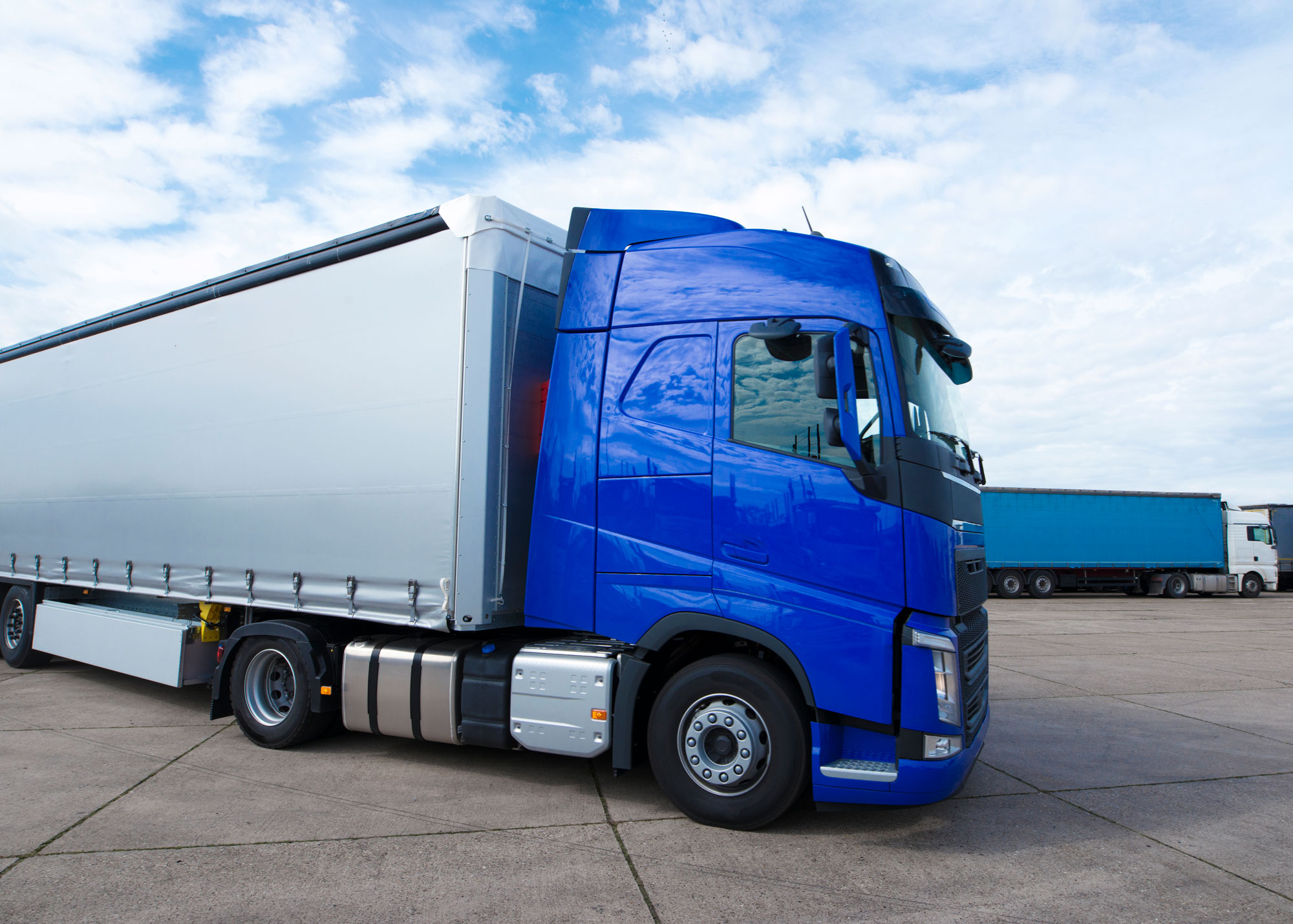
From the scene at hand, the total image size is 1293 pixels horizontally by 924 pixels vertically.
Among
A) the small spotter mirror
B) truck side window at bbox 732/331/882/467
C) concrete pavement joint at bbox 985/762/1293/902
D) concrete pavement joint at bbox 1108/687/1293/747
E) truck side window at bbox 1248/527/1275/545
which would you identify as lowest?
concrete pavement joint at bbox 1108/687/1293/747

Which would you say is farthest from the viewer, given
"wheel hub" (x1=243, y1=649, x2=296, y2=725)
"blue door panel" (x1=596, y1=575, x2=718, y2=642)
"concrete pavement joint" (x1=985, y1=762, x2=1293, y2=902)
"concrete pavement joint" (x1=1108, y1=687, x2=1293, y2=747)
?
"concrete pavement joint" (x1=1108, y1=687, x2=1293, y2=747)

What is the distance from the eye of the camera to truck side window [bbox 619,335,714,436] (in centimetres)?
442

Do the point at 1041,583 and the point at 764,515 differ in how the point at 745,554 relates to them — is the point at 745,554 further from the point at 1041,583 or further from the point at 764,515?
the point at 1041,583

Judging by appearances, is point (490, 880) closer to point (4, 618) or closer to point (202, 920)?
point (202, 920)

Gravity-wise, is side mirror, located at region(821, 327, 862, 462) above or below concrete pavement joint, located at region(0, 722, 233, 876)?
above

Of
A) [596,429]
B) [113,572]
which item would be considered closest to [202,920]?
[596,429]

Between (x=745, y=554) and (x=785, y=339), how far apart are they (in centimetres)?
115

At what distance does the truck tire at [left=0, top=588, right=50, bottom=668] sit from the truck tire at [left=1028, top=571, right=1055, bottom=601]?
2440 centimetres

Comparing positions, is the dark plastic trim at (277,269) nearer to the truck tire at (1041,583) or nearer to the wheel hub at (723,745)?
the wheel hub at (723,745)

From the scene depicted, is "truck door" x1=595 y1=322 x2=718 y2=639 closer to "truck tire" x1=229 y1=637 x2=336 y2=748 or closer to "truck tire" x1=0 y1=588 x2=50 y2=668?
"truck tire" x1=229 y1=637 x2=336 y2=748

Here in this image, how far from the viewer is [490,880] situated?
12.1 feet

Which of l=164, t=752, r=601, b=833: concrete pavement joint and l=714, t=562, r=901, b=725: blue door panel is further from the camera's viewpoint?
l=164, t=752, r=601, b=833: concrete pavement joint

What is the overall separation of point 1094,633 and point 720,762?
14.0 m

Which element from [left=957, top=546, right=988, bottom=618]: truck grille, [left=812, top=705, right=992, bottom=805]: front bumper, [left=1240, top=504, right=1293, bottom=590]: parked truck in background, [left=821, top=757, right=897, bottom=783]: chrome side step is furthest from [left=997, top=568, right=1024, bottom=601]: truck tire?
[left=821, top=757, right=897, bottom=783]: chrome side step
